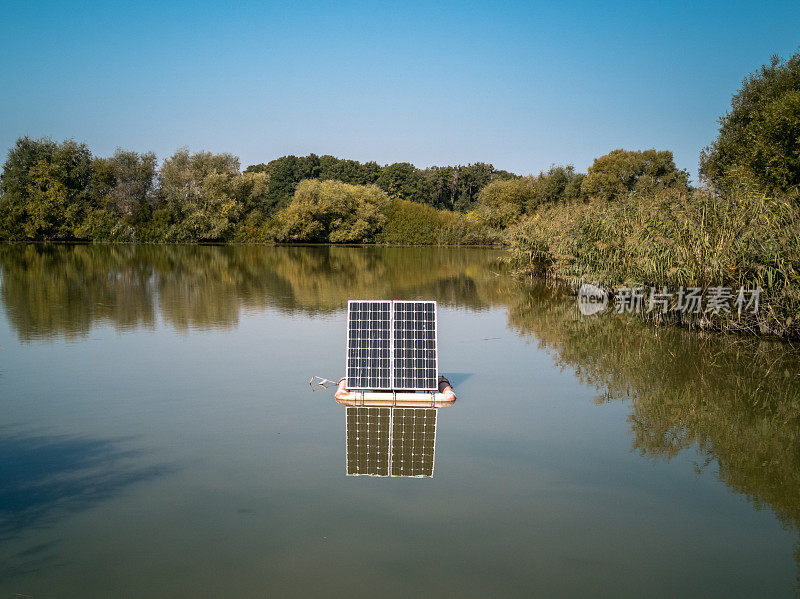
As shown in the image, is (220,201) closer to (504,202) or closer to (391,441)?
(504,202)

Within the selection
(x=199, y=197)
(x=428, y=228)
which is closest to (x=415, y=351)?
(x=199, y=197)

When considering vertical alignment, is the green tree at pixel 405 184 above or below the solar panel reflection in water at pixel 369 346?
above

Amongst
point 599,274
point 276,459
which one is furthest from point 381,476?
point 599,274

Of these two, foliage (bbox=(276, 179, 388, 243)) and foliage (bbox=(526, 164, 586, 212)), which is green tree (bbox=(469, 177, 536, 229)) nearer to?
foliage (bbox=(526, 164, 586, 212))

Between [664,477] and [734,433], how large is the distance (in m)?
2.01

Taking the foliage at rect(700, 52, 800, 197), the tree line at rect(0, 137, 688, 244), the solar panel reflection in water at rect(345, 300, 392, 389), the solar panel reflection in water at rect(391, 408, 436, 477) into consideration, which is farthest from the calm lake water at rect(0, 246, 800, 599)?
the tree line at rect(0, 137, 688, 244)

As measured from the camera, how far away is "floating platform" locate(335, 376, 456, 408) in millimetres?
8766

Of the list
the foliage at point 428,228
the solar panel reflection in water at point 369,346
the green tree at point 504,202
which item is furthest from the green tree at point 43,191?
the solar panel reflection in water at point 369,346

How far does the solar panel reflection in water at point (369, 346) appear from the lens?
891 cm

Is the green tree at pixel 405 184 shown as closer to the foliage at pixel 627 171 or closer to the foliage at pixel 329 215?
the foliage at pixel 329 215

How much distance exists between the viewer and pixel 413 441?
7.47 metres

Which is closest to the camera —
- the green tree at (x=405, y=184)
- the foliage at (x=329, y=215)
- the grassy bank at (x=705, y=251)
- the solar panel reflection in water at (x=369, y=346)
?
the solar panel reflection in water at (x=369, y=346)

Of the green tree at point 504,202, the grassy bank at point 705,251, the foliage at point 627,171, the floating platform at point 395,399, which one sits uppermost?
the foliage at point 627,171

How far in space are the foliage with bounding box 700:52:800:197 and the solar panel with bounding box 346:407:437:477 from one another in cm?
1174
